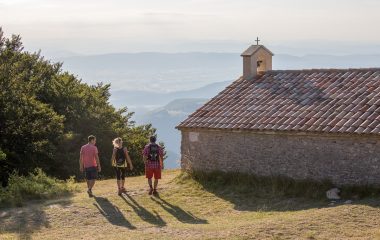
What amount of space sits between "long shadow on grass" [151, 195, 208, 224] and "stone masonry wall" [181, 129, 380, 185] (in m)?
3.17

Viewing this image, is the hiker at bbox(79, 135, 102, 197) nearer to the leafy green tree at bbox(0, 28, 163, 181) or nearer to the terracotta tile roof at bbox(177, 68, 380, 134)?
the terracotta tile roof at bbox(177, 68, 380, 134)

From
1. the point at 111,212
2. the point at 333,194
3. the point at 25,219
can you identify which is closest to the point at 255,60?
the point at 333,194

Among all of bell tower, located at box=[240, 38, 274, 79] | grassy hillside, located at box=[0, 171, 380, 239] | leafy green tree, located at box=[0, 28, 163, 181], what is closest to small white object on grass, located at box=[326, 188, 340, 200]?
grassy hillside, located at box=[0, 171, 380, 239]

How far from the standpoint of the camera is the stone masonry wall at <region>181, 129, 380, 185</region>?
54.2 ft

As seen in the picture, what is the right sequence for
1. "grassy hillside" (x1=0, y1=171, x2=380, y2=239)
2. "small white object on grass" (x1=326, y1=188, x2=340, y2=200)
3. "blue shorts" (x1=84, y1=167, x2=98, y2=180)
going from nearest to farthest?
"grassy hillside" (x1=0, y1=171, x2=380, y2=239) → "small white object on grass" (x1=326, y1=188, x2=340, y2=200) → "blue shorts" (x1=84, y1=167, x2=98, y2=180)

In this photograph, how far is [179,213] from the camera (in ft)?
51.7

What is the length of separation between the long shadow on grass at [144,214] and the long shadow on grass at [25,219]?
5.96 ft

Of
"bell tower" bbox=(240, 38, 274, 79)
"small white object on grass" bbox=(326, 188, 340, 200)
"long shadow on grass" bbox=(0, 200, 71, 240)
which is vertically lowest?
"long shadow on grass" bbox=(0, 200, 71, 240)

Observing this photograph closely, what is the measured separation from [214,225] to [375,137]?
5471 mm

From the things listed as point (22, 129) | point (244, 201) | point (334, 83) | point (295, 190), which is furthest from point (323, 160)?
point (22, 129)

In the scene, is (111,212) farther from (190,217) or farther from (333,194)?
(333,194)

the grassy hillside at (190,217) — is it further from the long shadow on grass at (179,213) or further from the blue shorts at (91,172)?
the blue shorts at (91,172)

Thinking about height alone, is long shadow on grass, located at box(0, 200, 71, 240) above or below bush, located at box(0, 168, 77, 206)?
below

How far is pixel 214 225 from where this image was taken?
45.8 feet
